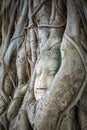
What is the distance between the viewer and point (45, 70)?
2.19m

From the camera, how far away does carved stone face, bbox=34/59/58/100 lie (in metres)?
2.16

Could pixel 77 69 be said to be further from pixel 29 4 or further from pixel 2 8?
pixel 2 8

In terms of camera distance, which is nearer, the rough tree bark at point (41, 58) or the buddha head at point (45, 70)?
the rough tree bark at point (41, 58)

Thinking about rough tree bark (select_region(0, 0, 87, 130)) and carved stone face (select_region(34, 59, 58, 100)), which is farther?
carved stone face (select_region(34, 59, 58, 100))

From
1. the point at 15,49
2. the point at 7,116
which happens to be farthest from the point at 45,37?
the point at 7,116

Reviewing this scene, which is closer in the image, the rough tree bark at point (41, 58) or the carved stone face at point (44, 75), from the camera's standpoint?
the rough tree bark at point (41, 58)

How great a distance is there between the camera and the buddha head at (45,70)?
216 cm

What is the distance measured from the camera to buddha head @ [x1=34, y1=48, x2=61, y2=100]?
2.16 meters

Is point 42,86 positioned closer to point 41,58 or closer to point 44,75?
point 44,75

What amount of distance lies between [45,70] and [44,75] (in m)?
0.04

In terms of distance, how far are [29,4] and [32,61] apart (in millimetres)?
563

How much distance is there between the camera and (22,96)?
2.45 metres

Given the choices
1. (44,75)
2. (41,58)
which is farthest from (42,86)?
(41,58)

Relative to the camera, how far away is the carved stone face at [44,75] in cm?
216
